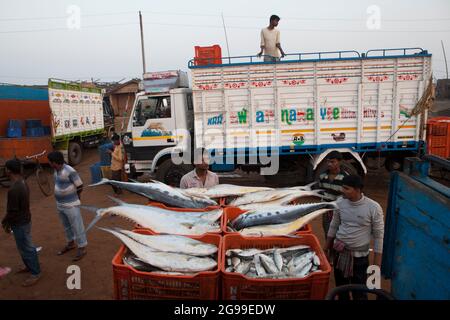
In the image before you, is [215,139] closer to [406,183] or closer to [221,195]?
[221,195]

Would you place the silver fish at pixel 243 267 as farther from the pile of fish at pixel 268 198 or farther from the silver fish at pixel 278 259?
the pile of fish at pixel 268 198

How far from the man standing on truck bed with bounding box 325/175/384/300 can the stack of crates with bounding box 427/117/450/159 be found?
7.17 m

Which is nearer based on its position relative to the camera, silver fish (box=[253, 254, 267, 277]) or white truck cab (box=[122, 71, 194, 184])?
silver fish (box=[253, 254, 267, 277])

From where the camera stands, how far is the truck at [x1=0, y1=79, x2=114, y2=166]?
10.6m

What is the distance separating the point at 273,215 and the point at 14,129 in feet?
39.5

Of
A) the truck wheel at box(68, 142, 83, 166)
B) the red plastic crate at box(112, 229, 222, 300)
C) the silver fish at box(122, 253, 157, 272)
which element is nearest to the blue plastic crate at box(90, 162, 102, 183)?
the truck wheel at box(68, 142, 83, 166)

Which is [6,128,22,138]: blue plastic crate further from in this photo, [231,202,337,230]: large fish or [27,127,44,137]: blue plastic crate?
[231,202,337,230]: large fish

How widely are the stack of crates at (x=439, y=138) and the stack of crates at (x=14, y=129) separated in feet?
44.3

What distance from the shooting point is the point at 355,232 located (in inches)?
115

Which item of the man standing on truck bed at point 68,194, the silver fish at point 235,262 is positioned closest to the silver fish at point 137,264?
the silver fish at point 235,262

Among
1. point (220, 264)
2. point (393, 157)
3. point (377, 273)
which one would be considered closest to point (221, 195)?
point (220, 264)

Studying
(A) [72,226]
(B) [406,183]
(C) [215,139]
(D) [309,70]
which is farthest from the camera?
(C) [215,139]
